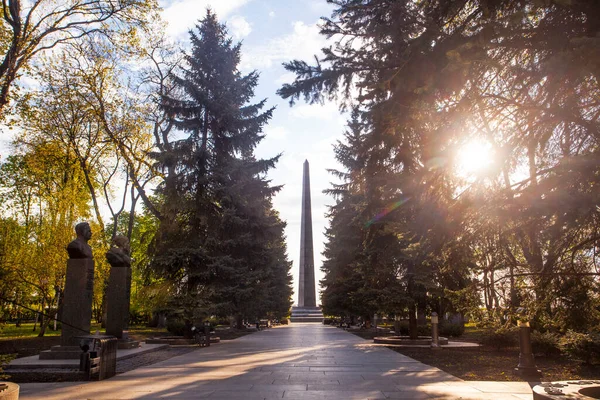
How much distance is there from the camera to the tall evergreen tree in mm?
18234

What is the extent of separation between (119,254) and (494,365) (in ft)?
38.2

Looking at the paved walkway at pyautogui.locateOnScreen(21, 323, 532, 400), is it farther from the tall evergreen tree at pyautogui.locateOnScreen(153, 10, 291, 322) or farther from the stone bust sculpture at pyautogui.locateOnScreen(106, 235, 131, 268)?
the tall evergreen tree at pyautogui.locateOnScreen(153, 10, 291, 322)

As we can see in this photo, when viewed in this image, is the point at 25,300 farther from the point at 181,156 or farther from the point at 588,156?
the point at 588,156

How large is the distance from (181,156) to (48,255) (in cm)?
762

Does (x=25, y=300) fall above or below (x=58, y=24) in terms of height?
below

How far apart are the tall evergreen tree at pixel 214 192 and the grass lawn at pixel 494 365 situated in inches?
315

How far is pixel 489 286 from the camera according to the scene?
6184 millimetres

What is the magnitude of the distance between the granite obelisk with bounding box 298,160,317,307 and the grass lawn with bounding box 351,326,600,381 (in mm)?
33303

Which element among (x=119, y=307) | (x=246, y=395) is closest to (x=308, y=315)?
(x=119, y=307)

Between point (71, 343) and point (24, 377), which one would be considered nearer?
point (24, 377)

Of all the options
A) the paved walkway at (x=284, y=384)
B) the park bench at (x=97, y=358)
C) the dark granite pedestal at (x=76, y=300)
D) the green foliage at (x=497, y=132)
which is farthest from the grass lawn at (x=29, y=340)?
the green foliage at (x=497, y=132)

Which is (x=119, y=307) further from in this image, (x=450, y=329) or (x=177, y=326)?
(x=450, y=329)

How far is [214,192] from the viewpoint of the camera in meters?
19.4

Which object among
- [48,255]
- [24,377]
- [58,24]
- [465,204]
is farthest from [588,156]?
[48,255]
